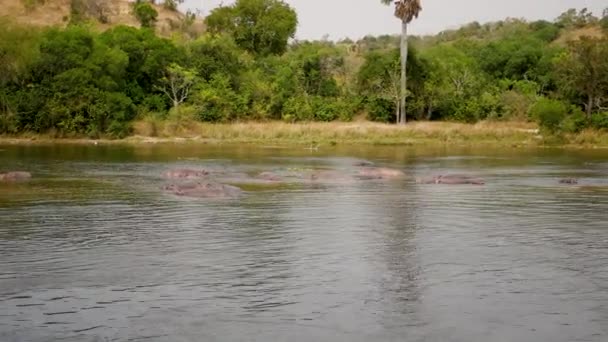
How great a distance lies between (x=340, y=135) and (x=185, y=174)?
32.5m

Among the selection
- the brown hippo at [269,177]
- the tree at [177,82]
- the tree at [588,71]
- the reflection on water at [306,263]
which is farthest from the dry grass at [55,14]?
the reflection on water at [306,263]

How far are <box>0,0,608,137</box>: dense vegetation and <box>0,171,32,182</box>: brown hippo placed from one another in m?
30.7

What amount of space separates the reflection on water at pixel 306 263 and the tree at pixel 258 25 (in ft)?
210

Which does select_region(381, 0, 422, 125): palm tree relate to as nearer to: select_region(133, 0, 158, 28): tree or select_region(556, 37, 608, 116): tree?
select_region(556, 37, 608, 116): tree

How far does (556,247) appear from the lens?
1958 cm

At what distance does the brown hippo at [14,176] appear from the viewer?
1345 inches

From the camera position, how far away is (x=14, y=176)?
3469 cm

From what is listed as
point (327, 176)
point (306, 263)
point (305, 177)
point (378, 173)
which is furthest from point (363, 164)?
point (306, 263)

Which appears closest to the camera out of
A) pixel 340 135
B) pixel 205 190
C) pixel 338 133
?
pixel 205 190

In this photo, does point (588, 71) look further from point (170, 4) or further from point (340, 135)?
point (170, 4)

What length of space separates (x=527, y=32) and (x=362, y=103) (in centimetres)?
5792

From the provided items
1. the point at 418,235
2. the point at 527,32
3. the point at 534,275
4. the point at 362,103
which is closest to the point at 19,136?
the point at 362,103

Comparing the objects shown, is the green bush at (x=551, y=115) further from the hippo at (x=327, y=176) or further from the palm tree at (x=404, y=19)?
the hippo at (x=327, y=176)

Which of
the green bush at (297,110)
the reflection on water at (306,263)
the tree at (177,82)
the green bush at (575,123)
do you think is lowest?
the reflection on water at (306,263)
